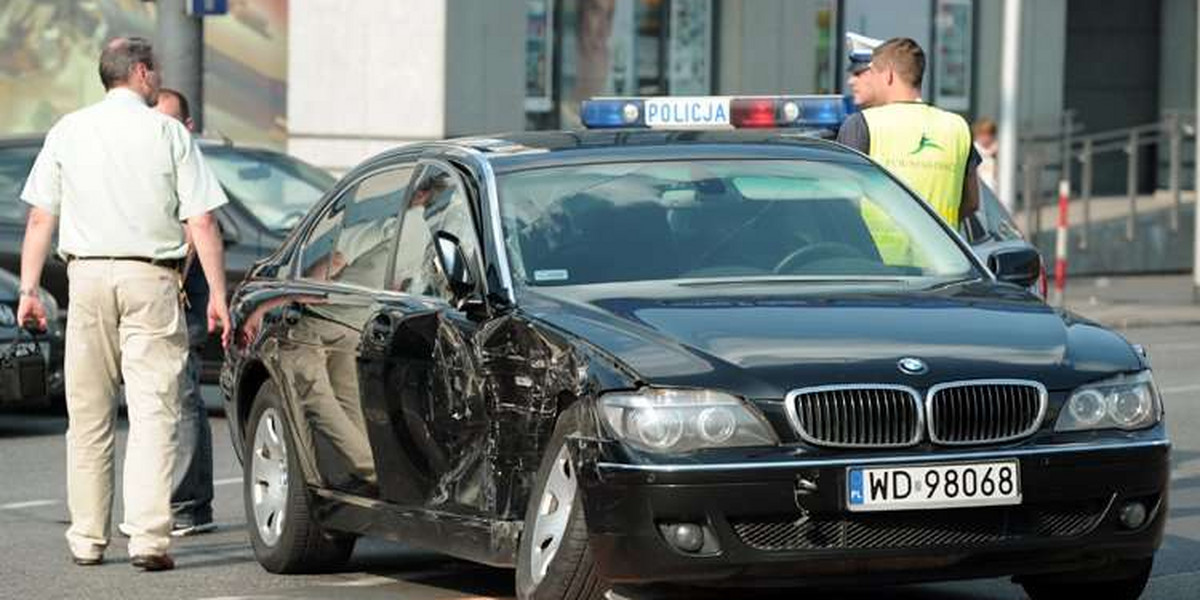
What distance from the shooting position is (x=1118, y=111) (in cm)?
3766

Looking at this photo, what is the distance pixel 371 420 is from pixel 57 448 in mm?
5732

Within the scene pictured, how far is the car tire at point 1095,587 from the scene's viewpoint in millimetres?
8180

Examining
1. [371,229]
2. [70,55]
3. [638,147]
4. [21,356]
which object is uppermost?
[70,55]

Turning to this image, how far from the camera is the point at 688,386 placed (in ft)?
24.7

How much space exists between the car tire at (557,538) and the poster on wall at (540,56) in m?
20.2

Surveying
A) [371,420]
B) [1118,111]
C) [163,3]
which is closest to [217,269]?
[371,420]

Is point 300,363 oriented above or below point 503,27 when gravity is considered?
below

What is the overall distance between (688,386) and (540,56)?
20908 millimetres

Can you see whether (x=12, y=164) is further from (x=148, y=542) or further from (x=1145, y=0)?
→ (x=1145, y=0)

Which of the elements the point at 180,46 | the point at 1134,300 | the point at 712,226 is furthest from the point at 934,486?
the point at 1134,300

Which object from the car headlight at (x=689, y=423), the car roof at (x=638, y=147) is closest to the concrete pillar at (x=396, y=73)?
the car roof at (x=638, y=147)

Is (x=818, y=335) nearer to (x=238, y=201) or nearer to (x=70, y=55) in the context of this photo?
(x=238, y=201)

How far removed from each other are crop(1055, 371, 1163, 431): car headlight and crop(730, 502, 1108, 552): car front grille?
22 cm

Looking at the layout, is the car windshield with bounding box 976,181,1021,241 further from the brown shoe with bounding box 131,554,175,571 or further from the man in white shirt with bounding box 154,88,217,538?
the brown shoe with bounding box 131,554,175,571
